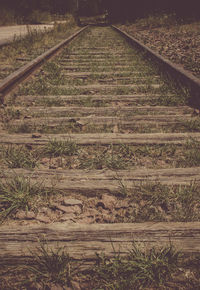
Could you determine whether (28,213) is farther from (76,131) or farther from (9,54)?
(9,54)

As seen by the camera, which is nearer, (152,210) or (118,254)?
(118,254)

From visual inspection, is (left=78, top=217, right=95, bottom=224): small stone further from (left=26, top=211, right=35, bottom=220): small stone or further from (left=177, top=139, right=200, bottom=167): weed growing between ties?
(left=177, top=139, right=200, bottom=167): weed growing between ties

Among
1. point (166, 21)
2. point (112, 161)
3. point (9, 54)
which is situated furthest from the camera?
point (166, 21)

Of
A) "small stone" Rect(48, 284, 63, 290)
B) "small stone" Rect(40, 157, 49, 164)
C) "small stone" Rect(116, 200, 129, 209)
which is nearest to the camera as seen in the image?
"small stone" Rect(48, 284, 63, 290)

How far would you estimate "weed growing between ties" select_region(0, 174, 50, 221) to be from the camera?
59.2 inches

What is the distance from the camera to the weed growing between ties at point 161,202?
4.66ft

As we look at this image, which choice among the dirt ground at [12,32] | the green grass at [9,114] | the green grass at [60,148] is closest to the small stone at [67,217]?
the green grass at [60,148]

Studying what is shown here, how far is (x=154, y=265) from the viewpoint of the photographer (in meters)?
1.13

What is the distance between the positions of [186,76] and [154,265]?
294 cm

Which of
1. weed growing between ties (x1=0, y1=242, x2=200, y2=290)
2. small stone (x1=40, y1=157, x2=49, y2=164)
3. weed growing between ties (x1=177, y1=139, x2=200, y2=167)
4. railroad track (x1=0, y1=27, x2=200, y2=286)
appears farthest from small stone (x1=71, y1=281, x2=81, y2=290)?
weed growing between ties (x1=177, y1=139, x2=200, y2=167)

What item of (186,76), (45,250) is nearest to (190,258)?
(45,250)

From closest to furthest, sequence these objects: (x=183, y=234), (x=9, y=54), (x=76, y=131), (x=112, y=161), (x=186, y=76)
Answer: (x=183, y=234), (x=112, y=161), (x=76, y=131), (x=186, y=76), (x=9, y=54)

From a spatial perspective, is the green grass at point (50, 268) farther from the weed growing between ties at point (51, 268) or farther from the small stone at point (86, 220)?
the small stone at point (86, 220)

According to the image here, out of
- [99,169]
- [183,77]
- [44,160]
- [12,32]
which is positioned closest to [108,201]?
[99,169]
